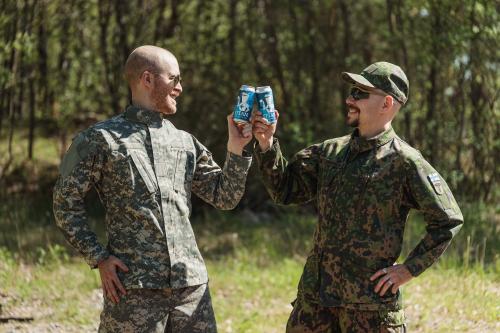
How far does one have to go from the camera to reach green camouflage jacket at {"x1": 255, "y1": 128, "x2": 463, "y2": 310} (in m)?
3.11

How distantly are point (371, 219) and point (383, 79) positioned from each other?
60cm

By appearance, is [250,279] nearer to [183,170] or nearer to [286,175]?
[286,175]

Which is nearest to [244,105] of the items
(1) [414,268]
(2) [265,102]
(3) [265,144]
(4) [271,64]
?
(2) [265,102]

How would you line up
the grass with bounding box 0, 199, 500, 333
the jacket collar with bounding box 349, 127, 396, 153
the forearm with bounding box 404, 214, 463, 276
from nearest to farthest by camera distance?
the forearm with bounding box 404, 214, 463, 276 → the jacket collar with bounding box 349, 127, 396, 153 → the grass with bounding box 0, 199, 500, 333

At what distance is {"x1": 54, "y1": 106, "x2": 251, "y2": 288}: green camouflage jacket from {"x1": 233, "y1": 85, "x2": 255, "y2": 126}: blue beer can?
12.5 inches

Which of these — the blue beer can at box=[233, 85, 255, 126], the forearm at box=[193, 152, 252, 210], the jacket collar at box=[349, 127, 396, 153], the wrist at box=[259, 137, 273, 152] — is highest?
the blue beer can at box=[233, 85, 255, 126]

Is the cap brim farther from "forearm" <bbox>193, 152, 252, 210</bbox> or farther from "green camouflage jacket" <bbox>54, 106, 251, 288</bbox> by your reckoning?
"green camouflage jacket" <bbox>54, 106, 251, 288</bbox>

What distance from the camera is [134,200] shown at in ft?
10.3

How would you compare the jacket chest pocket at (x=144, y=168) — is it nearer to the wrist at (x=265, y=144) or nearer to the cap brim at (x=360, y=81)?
the wrist at (x=265, y=144)

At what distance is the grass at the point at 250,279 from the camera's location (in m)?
5.31

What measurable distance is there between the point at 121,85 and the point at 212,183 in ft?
20.2

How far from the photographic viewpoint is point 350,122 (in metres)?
3.29

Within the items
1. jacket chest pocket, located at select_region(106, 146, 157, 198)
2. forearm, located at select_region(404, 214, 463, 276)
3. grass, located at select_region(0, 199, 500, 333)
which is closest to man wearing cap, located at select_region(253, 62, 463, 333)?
forearm, located at select_region(404, 214, 463, 276)

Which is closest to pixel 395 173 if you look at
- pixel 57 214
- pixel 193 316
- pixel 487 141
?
pixel 193 316
